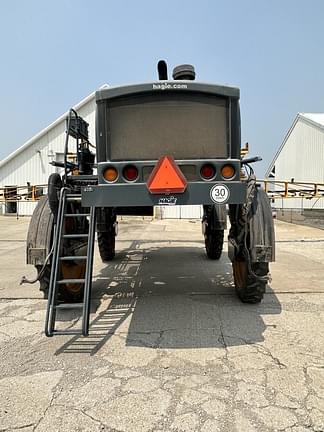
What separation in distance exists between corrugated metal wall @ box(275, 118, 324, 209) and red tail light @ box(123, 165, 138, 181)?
2414cm

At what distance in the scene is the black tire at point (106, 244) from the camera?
26.6ft

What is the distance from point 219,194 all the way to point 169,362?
164cm

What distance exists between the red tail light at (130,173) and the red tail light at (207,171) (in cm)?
69

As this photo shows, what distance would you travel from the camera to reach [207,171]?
3980mm

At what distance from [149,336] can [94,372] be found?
89cm

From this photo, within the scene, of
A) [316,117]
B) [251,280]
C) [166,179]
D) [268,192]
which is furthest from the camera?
[316,117]

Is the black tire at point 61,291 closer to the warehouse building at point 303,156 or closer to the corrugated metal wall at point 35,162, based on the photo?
the warehouse building at point 303,156

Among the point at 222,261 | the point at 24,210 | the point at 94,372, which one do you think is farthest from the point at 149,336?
the point at 24,210

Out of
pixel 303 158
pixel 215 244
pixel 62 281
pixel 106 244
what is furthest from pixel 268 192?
pixel 62 281

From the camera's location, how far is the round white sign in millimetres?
3771

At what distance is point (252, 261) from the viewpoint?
4.27 m

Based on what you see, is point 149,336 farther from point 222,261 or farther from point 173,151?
point 222,261

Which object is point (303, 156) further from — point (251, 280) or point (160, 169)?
point (160, 169)

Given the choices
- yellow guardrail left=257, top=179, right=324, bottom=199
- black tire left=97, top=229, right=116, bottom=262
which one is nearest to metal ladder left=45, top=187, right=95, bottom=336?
black tire left=97, top=229, right=116, bottom=262
